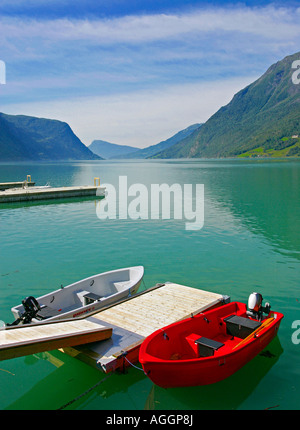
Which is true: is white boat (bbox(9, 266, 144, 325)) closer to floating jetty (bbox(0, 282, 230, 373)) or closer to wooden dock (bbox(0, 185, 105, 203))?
floating jetty (bbox(0, 282, 230, 373))

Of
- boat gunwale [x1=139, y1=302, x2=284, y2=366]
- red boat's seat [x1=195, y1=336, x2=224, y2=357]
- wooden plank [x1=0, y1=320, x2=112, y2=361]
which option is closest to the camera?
wooden plank [x1=0, y1=320, x2=112, y2=361]

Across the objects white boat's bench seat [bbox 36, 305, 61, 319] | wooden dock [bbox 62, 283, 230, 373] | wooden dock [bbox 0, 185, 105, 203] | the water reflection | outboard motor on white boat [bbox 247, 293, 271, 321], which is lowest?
the water reflection

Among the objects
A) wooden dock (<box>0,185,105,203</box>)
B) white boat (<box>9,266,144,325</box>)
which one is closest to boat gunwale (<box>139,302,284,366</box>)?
white boat (<box>9,266,144,325</box>)

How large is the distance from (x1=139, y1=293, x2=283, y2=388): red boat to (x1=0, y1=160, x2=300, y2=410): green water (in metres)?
0.82

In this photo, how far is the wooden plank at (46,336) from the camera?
905cm

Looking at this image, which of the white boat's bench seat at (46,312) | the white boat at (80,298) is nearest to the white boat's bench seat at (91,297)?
the white boat at (80,298)

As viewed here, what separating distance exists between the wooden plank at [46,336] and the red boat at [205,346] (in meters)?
1.92

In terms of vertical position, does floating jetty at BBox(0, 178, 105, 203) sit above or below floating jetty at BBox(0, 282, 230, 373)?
above

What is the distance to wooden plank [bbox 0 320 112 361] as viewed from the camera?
356 inches

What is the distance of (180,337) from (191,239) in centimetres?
1759

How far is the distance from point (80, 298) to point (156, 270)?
281 inches

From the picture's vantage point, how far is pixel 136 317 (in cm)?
1330

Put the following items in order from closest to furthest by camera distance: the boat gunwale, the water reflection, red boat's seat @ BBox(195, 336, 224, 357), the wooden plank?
the wooden plank
the boat gunwale
the water reflection
red boat's seat @ BBox(195, 336, 224, 357)
